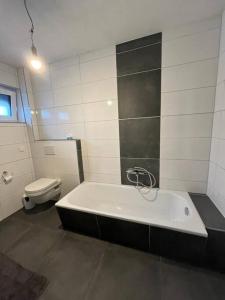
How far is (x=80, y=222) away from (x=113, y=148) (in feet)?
3.52

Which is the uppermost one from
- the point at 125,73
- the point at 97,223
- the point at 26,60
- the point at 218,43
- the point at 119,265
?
the point at 26,60

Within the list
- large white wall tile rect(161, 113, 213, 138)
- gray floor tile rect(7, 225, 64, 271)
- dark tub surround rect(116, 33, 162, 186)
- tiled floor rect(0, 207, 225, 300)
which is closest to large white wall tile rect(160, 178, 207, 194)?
dark tub surround rect(116, 33, 162, 186)

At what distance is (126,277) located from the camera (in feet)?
4.03

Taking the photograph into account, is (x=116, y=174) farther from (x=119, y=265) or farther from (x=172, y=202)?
(x=119, y=265)

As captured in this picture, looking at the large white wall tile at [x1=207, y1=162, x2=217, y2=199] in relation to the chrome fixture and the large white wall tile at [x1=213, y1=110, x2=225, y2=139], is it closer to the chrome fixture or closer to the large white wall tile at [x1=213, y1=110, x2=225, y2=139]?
the large white wall tile at [x1=213, y1=110, x2=225, y2=139]

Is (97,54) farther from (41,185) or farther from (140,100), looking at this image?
(41,185)

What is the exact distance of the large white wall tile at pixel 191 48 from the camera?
1451 millimetres

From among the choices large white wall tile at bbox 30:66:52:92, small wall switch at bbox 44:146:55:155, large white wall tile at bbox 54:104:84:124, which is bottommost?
small wall switch at bbox 44:146:55:155

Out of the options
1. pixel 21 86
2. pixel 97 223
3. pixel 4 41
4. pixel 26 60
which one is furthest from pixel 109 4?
pixel 97 223

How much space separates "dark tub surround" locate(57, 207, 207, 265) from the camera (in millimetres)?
1239

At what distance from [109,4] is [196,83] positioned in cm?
117

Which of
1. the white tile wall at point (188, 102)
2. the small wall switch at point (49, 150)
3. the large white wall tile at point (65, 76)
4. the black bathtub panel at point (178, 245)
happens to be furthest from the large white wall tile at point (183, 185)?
the large white wall tile at point (65, 76)

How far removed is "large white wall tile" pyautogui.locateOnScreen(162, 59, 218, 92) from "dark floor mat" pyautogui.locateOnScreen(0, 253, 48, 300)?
236 centimetres

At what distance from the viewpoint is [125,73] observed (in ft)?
6.00
